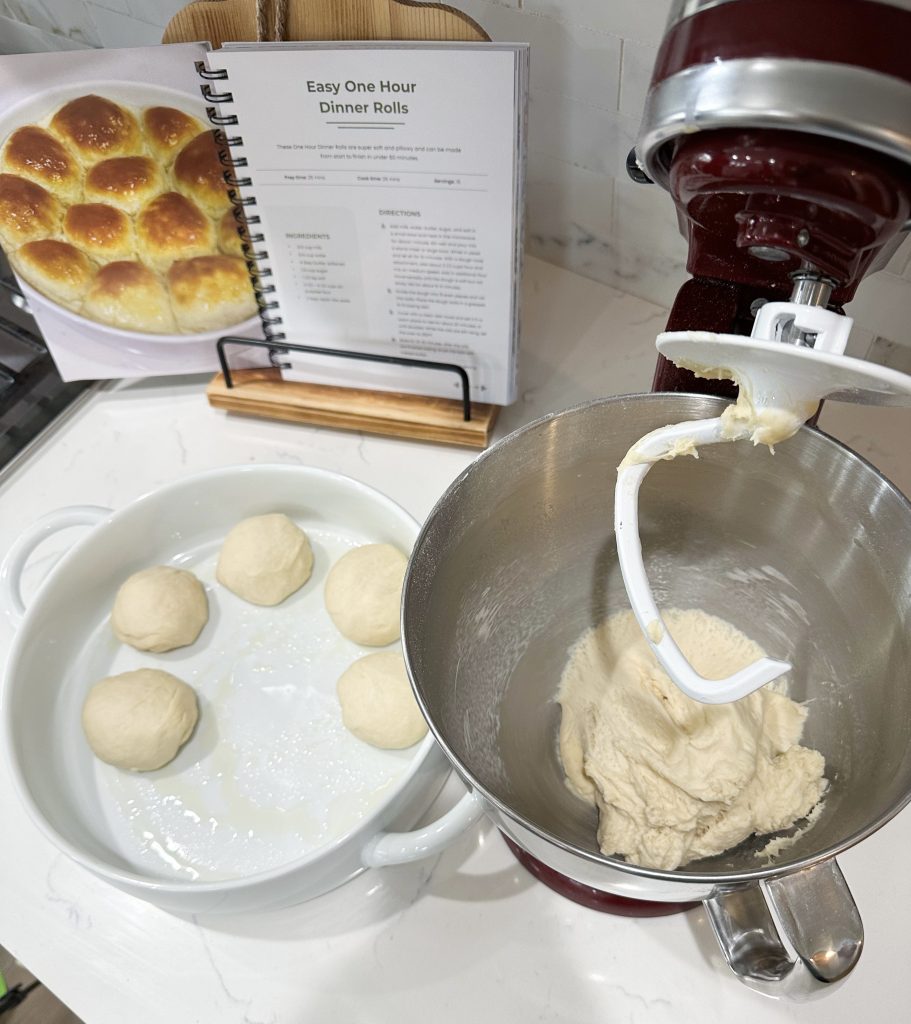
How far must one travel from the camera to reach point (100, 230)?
0.68m

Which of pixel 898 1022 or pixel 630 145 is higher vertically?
pixel 630 145

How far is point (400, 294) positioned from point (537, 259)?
0.31 meters

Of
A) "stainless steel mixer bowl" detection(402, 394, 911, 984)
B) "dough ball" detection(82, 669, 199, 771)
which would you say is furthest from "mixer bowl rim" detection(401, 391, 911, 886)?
"dough ball" detection(82, 669, 199, 771)

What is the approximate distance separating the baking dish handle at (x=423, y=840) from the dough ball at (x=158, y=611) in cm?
24

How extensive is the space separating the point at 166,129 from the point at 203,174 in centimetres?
4

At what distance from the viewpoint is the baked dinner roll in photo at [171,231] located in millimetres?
670

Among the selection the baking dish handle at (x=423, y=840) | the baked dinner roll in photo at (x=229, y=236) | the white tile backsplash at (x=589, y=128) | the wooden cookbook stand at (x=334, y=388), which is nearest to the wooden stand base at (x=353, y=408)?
the wooden cookbook stand at (x=334, y=388)

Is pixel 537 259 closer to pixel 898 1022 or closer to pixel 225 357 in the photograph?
pixel 225 357

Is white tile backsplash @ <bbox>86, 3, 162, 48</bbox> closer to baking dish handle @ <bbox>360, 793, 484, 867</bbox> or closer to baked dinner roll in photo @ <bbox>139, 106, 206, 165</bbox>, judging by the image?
baked dinner roll in photo @ <bbox>139, 106, 206, 165</bbox>

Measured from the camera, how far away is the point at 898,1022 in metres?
0.49

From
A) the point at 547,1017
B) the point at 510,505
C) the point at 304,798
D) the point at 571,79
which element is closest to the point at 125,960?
the point at 304,798

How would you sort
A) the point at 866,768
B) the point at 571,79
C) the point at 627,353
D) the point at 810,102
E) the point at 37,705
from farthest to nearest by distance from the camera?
the point at 627,353 → the point at 571,79 → the point at 37,705 → the point at 866,768 → the point at 810,102

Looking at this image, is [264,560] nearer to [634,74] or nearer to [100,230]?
[100,230]

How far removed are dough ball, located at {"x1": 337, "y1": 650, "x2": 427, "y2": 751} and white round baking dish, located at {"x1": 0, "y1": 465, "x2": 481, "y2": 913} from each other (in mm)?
19
